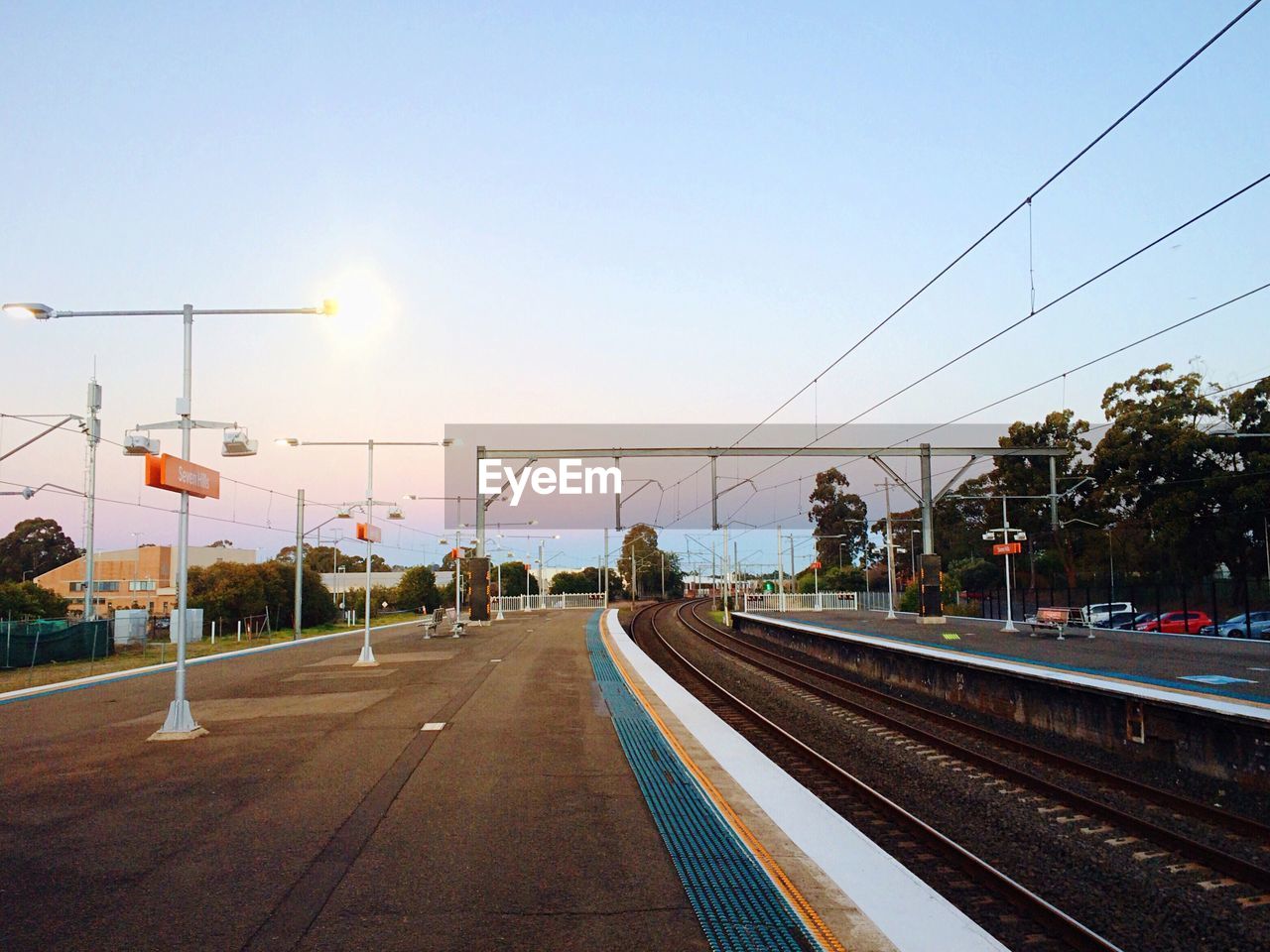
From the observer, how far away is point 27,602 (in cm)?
4450

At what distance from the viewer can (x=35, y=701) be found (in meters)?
17.5

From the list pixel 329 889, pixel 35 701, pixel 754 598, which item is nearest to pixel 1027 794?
pixel 329 889

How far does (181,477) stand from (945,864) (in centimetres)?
1057

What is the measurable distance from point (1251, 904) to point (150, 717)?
14.8 meters

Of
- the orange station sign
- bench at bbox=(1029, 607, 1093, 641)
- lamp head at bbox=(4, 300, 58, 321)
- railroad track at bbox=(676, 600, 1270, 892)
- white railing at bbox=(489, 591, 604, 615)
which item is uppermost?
lamp head at bbox=(4, 300, 58, 321)

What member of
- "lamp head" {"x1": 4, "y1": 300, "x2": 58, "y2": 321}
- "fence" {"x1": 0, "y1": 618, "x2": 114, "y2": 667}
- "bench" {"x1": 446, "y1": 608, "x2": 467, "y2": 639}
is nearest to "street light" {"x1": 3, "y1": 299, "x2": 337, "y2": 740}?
"lamp head" {"x1": 4, "y1": 300, "x2": 58, "y2": 321}

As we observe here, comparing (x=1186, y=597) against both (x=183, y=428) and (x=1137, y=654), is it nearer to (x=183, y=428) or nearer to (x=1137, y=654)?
(x=1137, y=654)

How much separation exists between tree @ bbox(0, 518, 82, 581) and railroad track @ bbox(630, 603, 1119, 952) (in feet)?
323

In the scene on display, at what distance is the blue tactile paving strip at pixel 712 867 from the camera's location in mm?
5664

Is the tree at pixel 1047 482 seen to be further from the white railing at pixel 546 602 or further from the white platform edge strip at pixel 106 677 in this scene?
the white platform edge strip at pixel 106 677

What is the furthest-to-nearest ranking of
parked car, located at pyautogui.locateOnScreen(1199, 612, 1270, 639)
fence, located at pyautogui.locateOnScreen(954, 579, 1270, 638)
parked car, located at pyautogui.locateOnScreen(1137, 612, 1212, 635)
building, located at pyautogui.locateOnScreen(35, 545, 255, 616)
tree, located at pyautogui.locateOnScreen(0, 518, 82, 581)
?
tree, located at pyautogui.locateOnScreen(0, 518, 82, 581) → building, located at pyautogui.locateOnScreen(35, 545, 255, 616) → fence, located at pyautogui.locateOnScreen(954, 579, 1270, 638) → parked car, located at pyautogui.locateOnScreen(1137, 612, 1212, 635) → parked car, located at pyautogui.locateOnScreen(1199, 612, 1270, 639)

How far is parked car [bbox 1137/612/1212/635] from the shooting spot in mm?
38688

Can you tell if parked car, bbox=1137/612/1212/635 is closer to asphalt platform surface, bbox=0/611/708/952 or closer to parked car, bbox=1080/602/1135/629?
parked car, bbox=1080/602/1135/629

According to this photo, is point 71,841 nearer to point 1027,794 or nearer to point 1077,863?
point 1077,863
